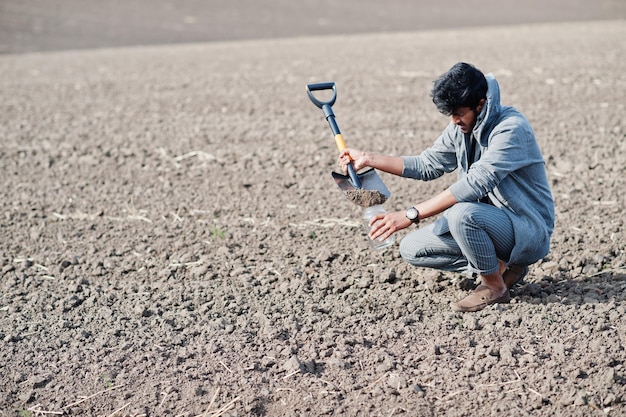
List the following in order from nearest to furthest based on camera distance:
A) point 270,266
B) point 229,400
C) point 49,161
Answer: point 229,400
point 270,266
point 49,161

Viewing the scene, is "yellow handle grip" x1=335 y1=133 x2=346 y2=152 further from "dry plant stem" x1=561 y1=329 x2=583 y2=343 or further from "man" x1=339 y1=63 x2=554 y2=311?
"dry plant stem" x1=561 y1=329 x2=583 y2=343

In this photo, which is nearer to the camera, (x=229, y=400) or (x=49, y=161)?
(x=229, y=400)

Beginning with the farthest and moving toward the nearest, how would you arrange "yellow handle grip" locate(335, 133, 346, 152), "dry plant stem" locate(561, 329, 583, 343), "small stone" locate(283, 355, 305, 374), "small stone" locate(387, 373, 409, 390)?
→ "yellow handle grip" locate(335, 133, 346, 152) → "dry plant stem" locate(561, 329, 583, 343) → "small stone" locate(283, 355, 305, 374) → "small stone" locate(387, 373, 409, 390)

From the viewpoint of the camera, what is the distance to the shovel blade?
4.09 meters

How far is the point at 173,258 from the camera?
4.81m

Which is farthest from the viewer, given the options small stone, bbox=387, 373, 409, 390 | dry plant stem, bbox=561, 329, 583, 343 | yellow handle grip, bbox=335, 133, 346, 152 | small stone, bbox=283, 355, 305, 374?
yellow handle grip, bbox=335, 133, 346, 152

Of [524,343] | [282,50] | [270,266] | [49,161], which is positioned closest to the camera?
[524,343]

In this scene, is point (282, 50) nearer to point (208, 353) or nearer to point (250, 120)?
point (250, 120)

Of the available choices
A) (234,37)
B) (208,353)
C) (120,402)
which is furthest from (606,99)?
(234,37)

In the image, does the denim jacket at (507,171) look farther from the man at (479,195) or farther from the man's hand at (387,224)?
the man's hand at (387,224)

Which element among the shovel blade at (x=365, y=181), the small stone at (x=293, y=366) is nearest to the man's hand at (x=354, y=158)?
the shovel blade at (x=365, y=181)

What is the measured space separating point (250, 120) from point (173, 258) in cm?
316

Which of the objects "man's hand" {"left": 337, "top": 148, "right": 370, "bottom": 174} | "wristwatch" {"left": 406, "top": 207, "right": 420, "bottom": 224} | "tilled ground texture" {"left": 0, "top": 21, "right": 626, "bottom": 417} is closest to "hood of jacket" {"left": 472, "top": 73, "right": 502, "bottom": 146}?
"wristwatch" {"left": 406, "top": 207, "right": 420, "bottom": 224}

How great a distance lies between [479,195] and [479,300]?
623 millimetres
